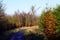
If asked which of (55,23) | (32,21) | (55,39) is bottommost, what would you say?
(32,21)

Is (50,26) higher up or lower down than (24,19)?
higher up

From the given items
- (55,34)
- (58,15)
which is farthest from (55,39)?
(58,15)

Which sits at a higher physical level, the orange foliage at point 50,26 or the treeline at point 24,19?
the orange foliage at point 50,26

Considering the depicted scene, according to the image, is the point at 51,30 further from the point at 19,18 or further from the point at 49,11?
the point at 19,18

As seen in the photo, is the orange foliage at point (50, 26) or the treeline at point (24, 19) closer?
the orange foliage at point (50, 26)

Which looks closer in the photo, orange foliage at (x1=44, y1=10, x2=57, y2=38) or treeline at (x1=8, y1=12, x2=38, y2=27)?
orange foliage at (x1=44, y1=10, x2=57, y2=38)

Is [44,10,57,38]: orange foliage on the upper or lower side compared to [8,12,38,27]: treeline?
upper

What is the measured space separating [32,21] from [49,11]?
2247cm

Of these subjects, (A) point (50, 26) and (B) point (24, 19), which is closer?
(A) point (50, 26)

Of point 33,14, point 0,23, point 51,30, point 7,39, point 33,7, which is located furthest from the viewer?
point 33,14

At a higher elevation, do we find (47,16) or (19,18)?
(47,16)

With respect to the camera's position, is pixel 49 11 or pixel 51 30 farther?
pixel 49 11

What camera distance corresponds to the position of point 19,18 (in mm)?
40156

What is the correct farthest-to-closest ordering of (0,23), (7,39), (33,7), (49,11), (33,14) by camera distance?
(33,14) < (33,7) < (0,23) < (7,39) < (49,11)
